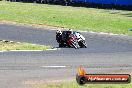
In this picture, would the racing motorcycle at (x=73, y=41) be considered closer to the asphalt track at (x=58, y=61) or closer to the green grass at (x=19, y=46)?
the asphalt track at (x=58, y=61)

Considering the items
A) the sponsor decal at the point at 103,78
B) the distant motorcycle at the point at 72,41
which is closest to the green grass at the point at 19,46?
the distant motorcycle at the point at 72,41

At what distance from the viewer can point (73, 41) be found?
26.6 m

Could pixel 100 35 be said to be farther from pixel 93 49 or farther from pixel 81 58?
pixel 81 58

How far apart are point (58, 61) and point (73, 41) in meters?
5.32

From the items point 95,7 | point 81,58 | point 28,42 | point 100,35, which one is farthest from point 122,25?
point 95,7

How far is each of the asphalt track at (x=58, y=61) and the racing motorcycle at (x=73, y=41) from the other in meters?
0.64

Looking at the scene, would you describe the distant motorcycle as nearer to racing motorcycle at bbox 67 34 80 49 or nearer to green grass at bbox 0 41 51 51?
racing motorcycle at bbox 67 34 80 49

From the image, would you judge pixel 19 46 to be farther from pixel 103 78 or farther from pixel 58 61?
pixel 103 78

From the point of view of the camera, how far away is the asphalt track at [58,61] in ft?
58.1

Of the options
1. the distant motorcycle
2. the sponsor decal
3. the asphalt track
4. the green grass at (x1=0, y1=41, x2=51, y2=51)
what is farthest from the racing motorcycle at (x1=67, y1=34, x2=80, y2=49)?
the sponsor decal

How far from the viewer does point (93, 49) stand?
2642cm

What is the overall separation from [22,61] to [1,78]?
401 cm

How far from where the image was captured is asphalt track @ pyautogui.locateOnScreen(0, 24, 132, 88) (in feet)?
58.1

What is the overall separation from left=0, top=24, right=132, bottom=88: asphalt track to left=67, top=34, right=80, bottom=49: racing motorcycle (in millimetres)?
639
